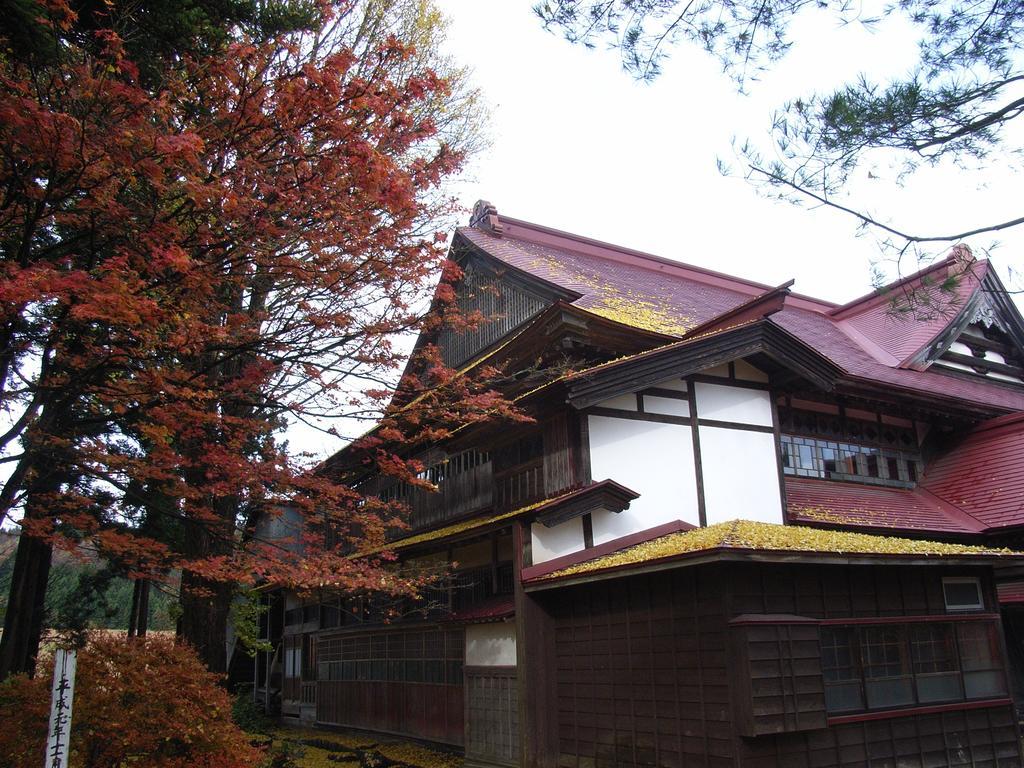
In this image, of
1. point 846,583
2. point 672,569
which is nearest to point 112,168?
point 672,569

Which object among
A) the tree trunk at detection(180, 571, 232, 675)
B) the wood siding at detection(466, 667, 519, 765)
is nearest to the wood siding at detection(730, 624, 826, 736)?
the wood siding at detection(466, 667, 519, 765)

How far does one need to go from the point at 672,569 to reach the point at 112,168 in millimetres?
7350

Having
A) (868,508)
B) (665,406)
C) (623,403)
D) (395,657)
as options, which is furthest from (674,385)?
(395,657)

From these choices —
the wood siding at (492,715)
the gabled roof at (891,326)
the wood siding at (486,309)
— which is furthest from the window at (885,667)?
the wood siding at (486,309)

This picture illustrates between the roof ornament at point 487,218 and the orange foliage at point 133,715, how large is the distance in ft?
42.5

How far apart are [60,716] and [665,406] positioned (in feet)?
31.7

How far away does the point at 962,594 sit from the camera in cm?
1145

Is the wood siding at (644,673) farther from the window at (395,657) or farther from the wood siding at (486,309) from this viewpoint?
the wood siding at (486,309)

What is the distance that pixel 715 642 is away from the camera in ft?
30.5

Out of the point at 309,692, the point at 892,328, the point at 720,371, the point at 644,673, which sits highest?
the point at 892,328

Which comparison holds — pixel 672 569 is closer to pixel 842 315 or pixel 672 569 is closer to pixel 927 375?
pixel 927 375

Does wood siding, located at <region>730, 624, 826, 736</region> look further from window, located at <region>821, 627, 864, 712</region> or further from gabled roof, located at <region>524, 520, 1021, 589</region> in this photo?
gabled roof, located at <region>524, 520, 1021, 589</region>

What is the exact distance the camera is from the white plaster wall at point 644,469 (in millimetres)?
12367

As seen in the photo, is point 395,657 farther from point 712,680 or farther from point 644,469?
point 712,680
